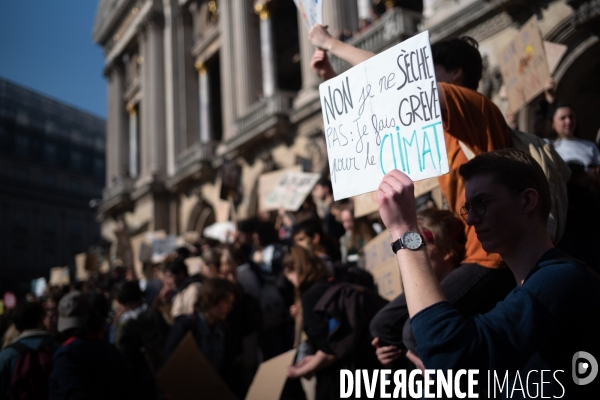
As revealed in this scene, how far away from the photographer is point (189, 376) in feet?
13.4

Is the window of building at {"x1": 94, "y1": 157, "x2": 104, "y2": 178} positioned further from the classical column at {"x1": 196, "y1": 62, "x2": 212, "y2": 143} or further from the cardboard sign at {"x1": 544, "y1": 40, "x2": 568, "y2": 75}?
the cardboard sign at {"x1": 544, "y1": 40, "x2": 568, "y2": 75}

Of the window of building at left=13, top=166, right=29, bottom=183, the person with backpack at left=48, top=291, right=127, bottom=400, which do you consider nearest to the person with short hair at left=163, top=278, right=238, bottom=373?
the person with backpack at left=48, top=291, right=127, bottom=400

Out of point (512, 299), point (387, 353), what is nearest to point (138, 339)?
point (387, 353)

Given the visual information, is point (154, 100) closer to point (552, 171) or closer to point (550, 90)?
point (550, 90)

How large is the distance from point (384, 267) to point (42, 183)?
170 ft

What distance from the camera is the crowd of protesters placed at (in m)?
1.54

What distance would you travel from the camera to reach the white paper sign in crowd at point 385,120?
1904mm

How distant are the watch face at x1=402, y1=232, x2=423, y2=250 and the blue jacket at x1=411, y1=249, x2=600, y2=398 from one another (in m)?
0.17

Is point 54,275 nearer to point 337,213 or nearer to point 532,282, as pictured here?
point 337,213

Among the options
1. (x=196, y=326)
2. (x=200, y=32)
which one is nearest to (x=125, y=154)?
(x=200, y=32)

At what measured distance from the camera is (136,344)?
416cm

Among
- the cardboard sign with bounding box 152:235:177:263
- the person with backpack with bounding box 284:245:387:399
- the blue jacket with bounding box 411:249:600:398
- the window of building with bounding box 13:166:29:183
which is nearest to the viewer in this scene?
the blue jacket with bounding box 411:249:600:398

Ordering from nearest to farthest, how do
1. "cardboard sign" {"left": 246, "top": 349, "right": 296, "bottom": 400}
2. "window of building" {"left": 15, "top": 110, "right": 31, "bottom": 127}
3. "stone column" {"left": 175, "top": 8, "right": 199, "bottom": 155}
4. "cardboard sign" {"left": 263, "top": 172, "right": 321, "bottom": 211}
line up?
"cardboard sign" {"left": 246, "top": 349, "right": 296, "bottom": 400}, "cardboard sign" {"left": 263, "top": 172, "right": 321, "bottom": 211}, "stone column" {"left": 175, "top": 8, "right": 199, "bottom": 155}, "window of building" {"left": 15, "top": 110, "right": 31, "bottom": 127}

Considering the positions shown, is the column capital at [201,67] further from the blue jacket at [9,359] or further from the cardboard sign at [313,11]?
the cardboard sign at [313,11]
